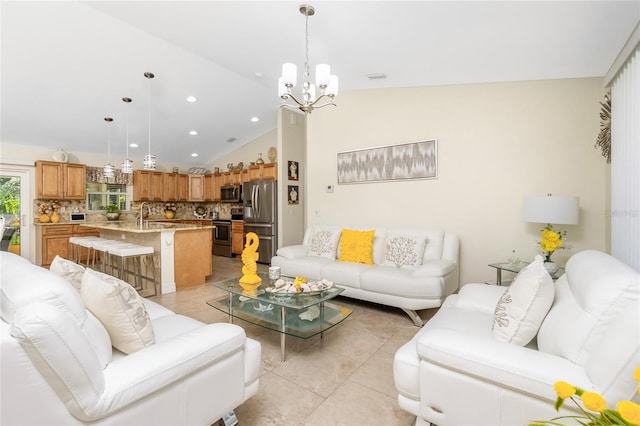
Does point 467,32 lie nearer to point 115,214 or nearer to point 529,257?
point 529,257

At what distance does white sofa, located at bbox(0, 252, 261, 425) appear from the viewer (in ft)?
2.89

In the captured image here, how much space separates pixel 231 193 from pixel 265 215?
5.35 feet

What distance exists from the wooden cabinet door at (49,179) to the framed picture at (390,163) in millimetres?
5707

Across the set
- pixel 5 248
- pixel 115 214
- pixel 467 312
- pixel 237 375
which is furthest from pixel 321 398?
pixel 115 214

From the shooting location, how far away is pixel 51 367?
0.90m

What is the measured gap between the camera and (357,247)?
3758 millimetres

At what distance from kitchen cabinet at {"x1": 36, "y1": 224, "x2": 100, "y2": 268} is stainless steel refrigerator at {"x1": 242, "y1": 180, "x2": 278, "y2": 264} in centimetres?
356

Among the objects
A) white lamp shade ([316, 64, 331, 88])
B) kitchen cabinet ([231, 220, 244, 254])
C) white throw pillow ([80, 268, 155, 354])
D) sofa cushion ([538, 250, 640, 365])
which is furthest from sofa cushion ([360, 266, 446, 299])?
kitchen cabinet ([231, 220, 244, 254])

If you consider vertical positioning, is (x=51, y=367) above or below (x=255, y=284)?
above

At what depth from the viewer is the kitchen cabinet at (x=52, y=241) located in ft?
18.4

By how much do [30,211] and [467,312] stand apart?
769 cm

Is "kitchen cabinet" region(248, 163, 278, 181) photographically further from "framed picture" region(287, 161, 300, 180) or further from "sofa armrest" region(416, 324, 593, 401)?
"sofa armrest" region(416, 324, 593, 401)

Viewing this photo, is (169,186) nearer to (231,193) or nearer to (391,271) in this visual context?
(231,193)

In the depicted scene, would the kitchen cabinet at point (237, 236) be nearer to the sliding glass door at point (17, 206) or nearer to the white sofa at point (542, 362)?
the sliding glass door at point (17, 206)
